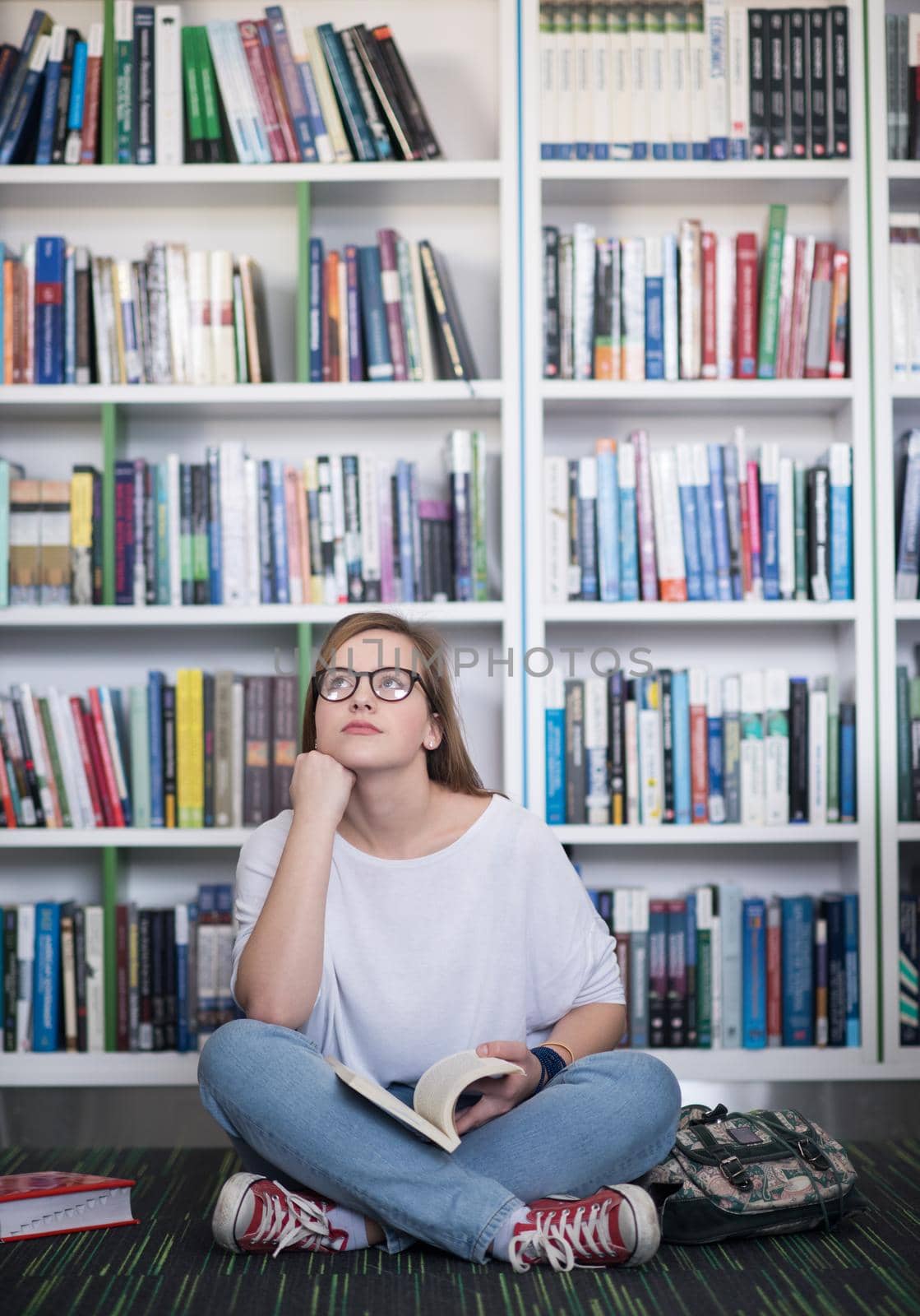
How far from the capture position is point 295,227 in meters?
2.60

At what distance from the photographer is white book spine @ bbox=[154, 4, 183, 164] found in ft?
7.78

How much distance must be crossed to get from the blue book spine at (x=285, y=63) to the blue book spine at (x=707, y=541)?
1040 mm

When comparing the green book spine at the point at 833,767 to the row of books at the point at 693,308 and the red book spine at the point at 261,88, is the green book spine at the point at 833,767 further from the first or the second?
the red book spine at the point at 261,88

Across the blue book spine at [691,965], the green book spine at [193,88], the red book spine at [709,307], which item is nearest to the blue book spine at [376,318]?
the green book spine at [193,88]

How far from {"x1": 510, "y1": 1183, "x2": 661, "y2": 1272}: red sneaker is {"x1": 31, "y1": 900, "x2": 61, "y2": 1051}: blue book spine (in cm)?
123

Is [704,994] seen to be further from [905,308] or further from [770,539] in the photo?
[905,308]

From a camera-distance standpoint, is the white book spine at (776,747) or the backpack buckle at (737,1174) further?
the white book spine at (776,747)

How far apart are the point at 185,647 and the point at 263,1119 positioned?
1284mm

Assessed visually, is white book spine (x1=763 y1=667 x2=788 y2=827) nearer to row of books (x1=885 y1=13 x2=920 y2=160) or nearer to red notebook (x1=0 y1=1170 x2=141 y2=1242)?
row of books (x1=885 y1=13 x2=920 y2=160)

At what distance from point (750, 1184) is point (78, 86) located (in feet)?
7.32

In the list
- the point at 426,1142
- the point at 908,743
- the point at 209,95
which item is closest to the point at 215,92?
the point at 209,95

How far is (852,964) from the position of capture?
92.5 inches

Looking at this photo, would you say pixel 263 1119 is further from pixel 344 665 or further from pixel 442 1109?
pixel 344 665

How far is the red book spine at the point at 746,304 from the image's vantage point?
7.79 feet
